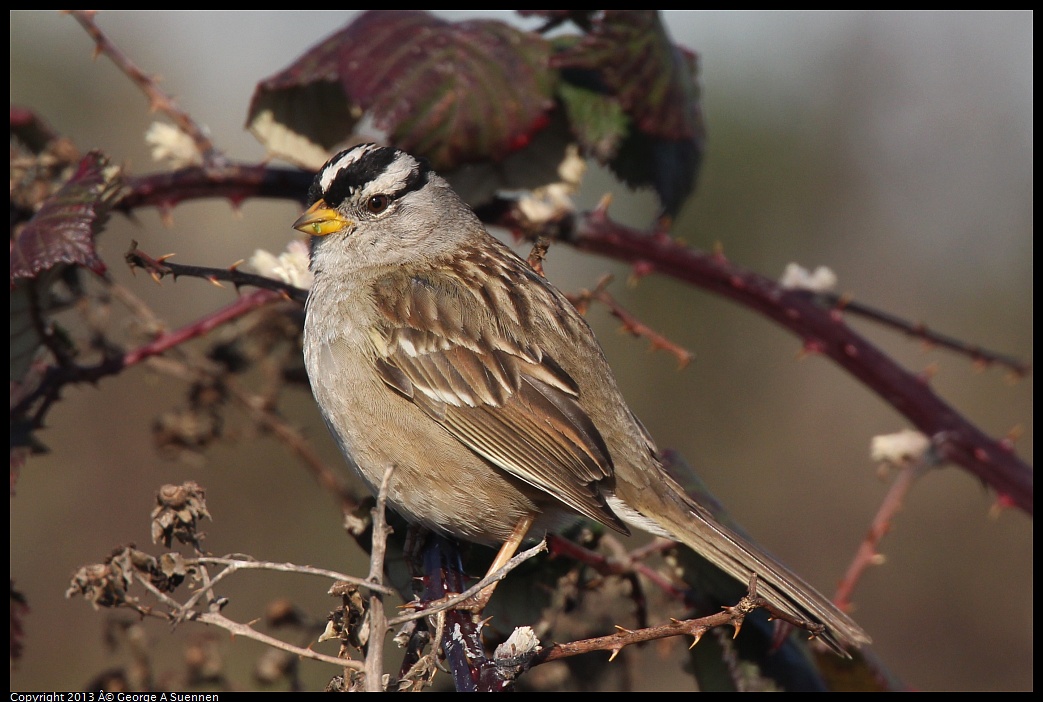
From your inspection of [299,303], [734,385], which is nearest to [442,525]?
[299,303]

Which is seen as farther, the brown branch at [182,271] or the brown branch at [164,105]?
the brown branch at [164,105]

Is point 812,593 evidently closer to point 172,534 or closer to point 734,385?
point 172,534

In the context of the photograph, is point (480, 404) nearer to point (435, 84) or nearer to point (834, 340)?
point (435, 84)

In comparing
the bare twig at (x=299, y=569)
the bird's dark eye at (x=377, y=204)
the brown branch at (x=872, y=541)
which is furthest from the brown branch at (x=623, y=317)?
the bare twig at (x=299, y=569)

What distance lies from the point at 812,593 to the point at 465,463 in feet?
2.83

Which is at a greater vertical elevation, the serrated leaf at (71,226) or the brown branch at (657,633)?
the brown branch at (657,633)

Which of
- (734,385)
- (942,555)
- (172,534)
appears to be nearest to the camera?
(172,534)

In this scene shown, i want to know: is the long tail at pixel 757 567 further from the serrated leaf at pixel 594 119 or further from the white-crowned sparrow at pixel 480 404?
the serrated leaf at pixel 594 119

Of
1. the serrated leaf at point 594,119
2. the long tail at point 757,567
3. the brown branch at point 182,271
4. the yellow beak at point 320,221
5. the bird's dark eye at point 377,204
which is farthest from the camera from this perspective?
the bird's dark eye at point 377,204

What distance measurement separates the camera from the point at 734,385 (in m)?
6.30

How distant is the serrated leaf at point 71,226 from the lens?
1.98 metres

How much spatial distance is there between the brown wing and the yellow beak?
0.27m

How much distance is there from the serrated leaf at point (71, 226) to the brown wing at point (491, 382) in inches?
28.1

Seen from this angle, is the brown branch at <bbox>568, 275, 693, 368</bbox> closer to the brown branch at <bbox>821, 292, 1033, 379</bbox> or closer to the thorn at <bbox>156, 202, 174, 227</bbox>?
the brown branch at <bbox>821, 292, 1033, 379</bbox>
